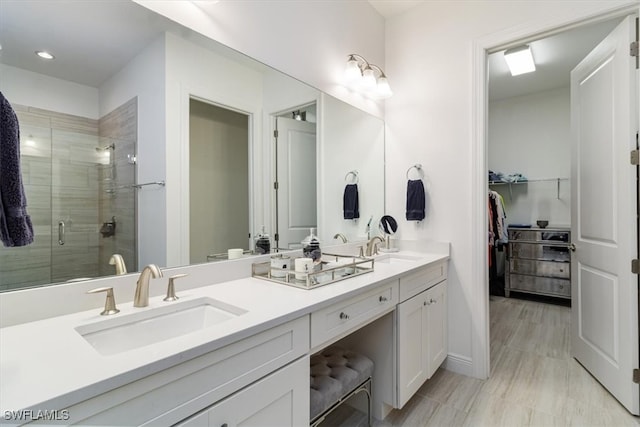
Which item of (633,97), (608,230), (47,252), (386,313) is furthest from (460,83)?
(47,252)

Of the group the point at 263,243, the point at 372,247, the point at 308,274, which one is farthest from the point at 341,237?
the point at 308,274

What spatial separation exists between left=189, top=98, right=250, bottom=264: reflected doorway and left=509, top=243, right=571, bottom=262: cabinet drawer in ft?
12.0

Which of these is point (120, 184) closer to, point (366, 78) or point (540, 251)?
point (366, 78)

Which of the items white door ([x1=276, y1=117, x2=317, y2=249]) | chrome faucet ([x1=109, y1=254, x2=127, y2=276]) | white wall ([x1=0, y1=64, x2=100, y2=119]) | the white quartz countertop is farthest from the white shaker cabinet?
→ white wall ([x1=0, y1=64, x2=100, y2=119])

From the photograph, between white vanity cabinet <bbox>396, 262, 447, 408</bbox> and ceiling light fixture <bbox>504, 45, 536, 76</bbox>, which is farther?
ceiling light fixture <bbox>504, 45, 536, 76</bbox>

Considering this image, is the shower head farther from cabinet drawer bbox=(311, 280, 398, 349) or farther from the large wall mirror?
cabinet drawer bbox=(311, 280, 398, 349)

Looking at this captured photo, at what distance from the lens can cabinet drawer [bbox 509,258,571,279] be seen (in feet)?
11.7

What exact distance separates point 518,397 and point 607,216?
1.24 metres

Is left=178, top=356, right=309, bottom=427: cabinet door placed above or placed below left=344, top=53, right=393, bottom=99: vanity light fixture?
below

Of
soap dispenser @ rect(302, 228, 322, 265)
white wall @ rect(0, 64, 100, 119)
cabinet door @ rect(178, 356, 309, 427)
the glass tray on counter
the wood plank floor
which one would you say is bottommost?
the wood plank floor

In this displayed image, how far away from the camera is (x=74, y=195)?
1035 millimetres

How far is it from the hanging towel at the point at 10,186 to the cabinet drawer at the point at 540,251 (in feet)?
14.7

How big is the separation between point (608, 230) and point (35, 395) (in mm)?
2643

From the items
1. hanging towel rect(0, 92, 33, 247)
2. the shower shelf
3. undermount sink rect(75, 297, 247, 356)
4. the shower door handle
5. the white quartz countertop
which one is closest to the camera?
the white quartz countertop
